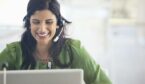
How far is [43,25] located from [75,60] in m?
0.21

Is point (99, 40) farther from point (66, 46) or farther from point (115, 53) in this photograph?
point (66, 46)

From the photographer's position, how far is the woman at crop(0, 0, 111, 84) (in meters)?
1.14

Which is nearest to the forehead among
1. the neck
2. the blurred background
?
the neck

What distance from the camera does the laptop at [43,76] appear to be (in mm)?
781

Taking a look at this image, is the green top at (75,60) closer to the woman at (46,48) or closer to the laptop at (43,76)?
the woman at (46,48)

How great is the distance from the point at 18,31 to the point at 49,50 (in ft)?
0.95

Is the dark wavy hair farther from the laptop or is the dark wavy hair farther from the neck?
the laptop

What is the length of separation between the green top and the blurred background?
35cm

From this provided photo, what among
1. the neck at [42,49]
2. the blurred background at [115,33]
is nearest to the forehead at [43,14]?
the neck at [42,49]

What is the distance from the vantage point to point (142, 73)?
5.58 ft

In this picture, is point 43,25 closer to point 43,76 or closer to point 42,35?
point 42,35

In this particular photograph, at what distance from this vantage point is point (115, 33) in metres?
1.69

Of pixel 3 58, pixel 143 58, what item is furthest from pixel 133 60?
pixel 3 58

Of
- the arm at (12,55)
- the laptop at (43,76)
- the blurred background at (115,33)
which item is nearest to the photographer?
the laptop at (43,76)
